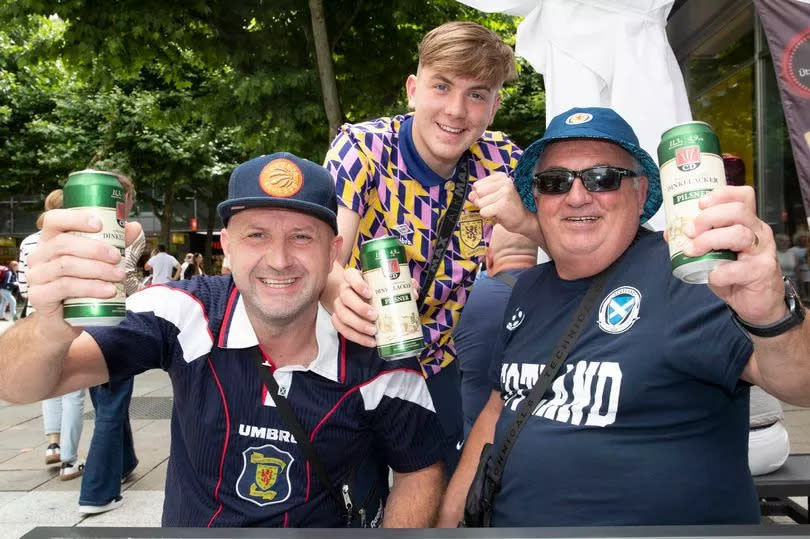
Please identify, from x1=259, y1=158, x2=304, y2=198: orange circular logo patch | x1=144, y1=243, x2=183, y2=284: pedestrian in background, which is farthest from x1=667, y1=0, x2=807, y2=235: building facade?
x1=144, y1=243, x2=183, y2=284: pedestrian in background

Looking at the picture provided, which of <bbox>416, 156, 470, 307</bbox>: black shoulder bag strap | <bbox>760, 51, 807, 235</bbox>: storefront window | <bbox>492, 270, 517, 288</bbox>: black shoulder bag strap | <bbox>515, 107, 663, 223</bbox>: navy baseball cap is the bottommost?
<bbox>492, 270, 517, 288</bbox>: black shoulder bag strap

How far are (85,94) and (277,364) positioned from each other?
21142 millimetres

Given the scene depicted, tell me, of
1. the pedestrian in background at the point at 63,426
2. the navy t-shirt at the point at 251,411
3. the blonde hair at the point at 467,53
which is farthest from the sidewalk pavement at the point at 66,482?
the blonde hair at the point at 467,53

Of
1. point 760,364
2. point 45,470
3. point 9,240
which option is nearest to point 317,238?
point 760,364

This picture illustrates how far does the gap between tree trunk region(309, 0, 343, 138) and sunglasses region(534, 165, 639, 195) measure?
591 centimetres

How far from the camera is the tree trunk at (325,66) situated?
7.88m

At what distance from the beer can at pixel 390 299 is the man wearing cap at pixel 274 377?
29cm

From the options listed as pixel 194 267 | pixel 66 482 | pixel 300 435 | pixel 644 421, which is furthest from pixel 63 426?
pixel 194 267

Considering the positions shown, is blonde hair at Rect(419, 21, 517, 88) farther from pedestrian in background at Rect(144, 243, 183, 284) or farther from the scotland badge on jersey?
pedestrian in background at Rect(144, 243, 183, 284)

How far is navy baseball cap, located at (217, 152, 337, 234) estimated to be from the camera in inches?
81.5

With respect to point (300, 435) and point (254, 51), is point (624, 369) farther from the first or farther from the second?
point (254, 51)

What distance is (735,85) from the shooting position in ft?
27.9

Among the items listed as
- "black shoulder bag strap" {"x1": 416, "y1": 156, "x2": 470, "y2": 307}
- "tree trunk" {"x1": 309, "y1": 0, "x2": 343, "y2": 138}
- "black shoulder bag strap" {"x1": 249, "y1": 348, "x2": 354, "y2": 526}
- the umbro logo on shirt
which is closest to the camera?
"black shoulder bag strap" {"x1": 249, "y1": 348, "x2": 354, "y2": 526}

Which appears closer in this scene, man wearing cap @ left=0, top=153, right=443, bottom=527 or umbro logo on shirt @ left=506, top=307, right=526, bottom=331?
man wearing cap @ left=0, top=153, right=443, bottom=527
